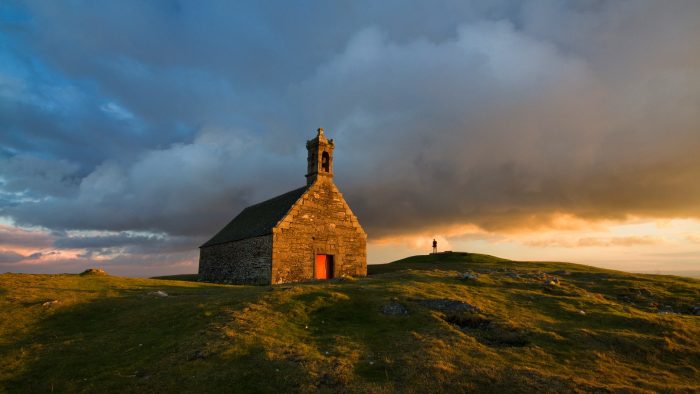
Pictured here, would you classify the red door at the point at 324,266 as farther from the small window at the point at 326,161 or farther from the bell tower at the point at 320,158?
the small window at the point at 326,161

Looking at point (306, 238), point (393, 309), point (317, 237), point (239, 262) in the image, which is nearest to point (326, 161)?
point (317, 237)

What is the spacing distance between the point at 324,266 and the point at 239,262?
8.45 meters

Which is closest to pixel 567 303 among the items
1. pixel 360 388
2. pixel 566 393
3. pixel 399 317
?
pixel 399 317

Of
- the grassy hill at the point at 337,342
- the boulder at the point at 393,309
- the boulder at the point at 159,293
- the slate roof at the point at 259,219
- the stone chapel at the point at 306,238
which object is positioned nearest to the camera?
the grassy hill at the point at 337,342

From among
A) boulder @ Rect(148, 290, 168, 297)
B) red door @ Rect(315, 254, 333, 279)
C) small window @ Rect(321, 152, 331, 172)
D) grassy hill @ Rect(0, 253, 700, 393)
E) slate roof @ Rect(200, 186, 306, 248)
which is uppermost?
small window @ Rect(321, 152, 331, 172)

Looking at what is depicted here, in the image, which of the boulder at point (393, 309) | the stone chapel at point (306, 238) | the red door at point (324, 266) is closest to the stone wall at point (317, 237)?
the stone chapel at point (306, 238)

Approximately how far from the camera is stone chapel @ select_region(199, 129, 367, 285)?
3659cm

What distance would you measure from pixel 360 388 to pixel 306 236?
26.1m

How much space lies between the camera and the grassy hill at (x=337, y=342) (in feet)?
43.6

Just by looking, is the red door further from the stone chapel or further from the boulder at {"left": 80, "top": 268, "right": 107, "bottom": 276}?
the boulder at {"left": 80, "top": 268, "right": 107, "bottom": 276}

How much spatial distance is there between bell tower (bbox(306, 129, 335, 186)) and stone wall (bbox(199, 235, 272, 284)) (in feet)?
25.4

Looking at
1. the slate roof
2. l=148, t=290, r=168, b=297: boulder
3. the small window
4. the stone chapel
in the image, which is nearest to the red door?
the stone chapel

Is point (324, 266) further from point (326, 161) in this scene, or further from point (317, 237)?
point (326, 161)

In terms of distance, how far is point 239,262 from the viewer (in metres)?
41.6
